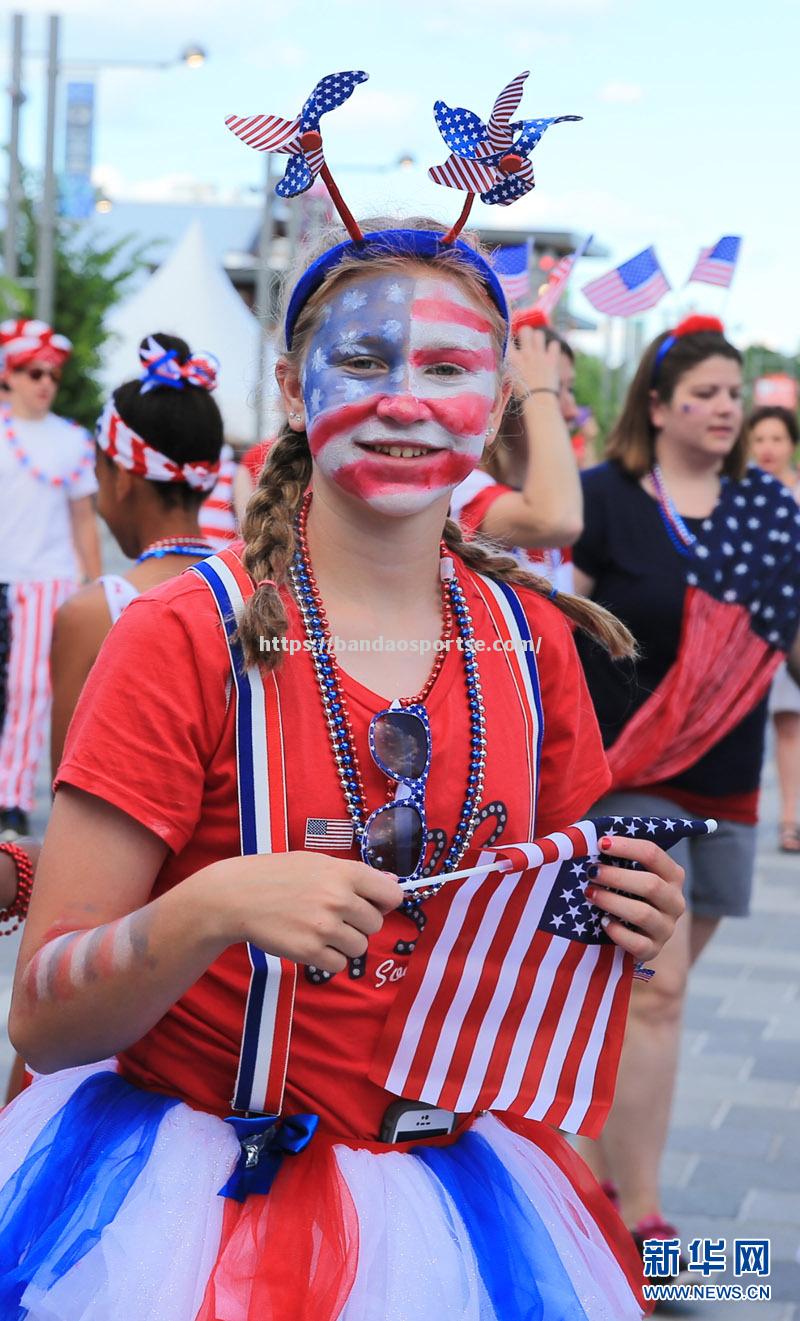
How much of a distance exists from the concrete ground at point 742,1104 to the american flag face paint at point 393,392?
8.15ft

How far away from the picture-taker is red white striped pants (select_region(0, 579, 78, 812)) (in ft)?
26.5

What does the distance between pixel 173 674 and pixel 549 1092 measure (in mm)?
667

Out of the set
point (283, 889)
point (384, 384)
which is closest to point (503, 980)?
point (283, 889)

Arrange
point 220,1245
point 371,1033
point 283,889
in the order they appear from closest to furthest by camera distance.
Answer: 1. point 283,889
2. point 220,1245
3. point 371,1033

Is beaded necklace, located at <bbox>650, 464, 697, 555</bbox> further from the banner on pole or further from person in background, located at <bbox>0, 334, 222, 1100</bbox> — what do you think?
the banner on pole

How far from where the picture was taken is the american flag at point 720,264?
4.74 m

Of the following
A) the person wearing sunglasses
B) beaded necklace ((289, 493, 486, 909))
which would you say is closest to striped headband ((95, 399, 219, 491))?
beaded necklace ((289, 493, 486, 909))

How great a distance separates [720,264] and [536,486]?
3.42ft

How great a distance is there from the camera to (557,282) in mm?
4500

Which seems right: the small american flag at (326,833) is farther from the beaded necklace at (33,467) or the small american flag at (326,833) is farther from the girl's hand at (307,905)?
the beaded necklace at (33,467)

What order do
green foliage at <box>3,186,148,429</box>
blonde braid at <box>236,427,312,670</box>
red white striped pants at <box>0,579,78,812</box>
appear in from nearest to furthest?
1. blonde braid at <box>236,427,312,670</box>
2. red white striped pants at <box>0,579,78,812</box>
3. green foliage at <box>3,186,148,429</box>

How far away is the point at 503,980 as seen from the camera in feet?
6.84

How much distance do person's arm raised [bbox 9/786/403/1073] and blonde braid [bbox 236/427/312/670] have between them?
0.83ft

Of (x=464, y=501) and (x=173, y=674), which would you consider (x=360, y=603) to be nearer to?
(x=173, y=674)
